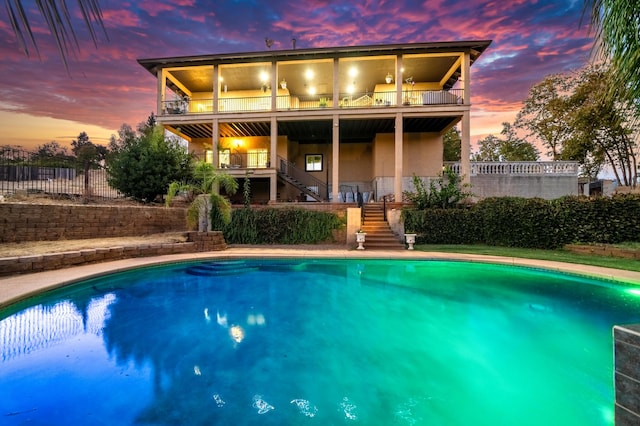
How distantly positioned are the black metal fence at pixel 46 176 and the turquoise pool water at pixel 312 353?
7.08 m

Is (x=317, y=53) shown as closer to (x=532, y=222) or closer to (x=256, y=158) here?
(x=256, y=158)

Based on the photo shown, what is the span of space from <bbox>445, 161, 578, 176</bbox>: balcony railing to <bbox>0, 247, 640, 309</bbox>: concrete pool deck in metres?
7.77

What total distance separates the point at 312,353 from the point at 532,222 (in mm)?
10051

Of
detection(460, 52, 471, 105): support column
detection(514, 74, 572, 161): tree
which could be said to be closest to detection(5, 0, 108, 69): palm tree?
detection(460, 52, 471, 105): support column

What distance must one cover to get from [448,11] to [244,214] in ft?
47.6

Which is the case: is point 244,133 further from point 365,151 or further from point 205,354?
point 205,354

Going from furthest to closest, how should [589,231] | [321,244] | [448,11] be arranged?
1. [448,11]
2. [321,244]
3. [589,231]

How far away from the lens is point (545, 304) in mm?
5262

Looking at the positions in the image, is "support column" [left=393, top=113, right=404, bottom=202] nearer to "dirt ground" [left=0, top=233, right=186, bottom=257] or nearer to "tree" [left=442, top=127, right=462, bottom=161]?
"dirt ground" [left=0, top=233, right=186, bottom=257]

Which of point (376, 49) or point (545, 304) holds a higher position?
point (376, 49)

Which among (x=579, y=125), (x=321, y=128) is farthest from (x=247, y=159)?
(x=579, y=125)

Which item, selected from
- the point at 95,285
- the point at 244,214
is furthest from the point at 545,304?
the point at 244,214

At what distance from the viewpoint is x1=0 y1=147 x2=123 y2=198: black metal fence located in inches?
376

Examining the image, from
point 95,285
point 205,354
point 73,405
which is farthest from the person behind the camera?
point 95,285
